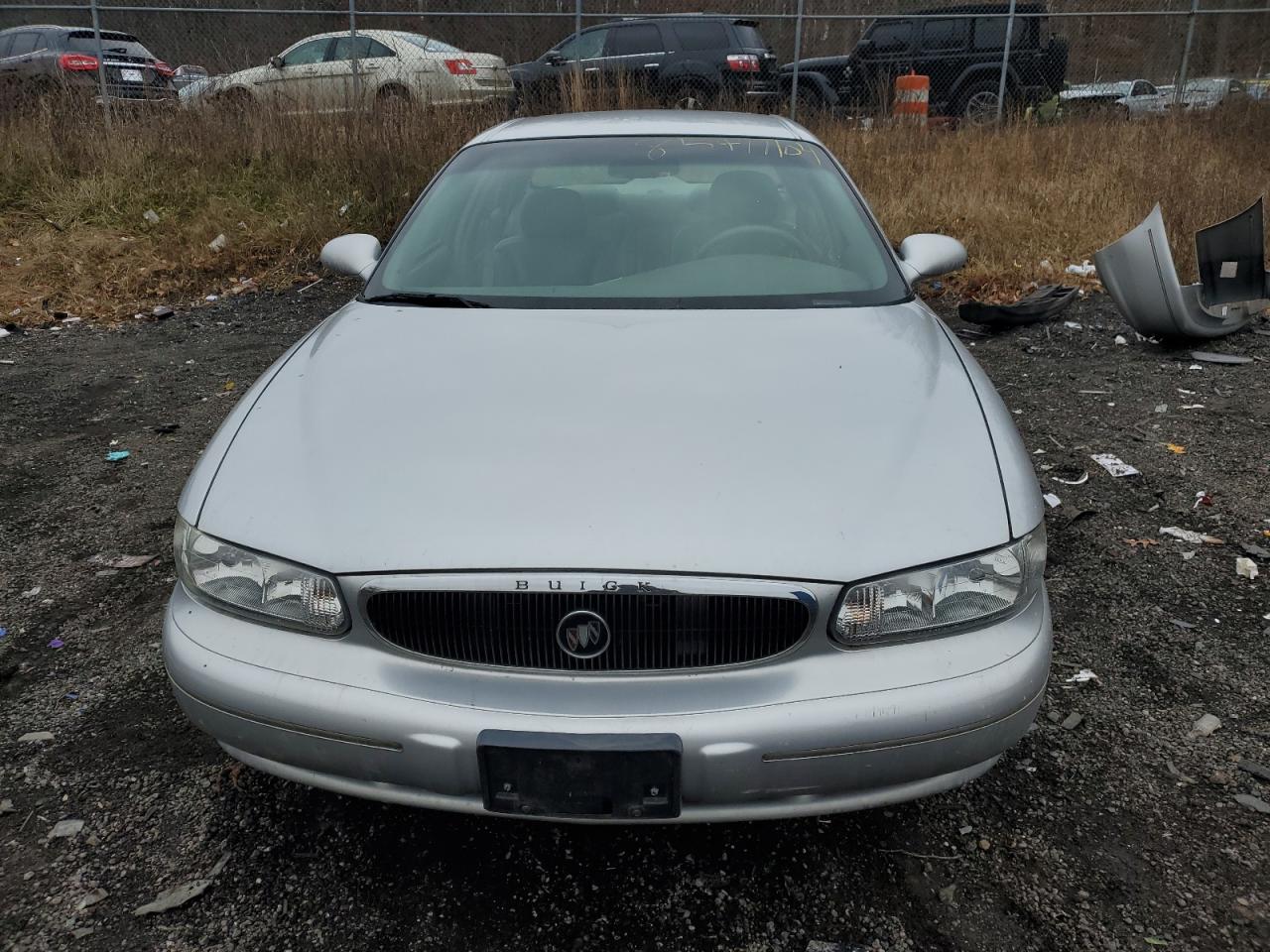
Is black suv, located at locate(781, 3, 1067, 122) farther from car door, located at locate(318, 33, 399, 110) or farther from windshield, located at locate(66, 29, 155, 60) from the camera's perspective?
windshield, located at locate(66, 29, 155, 60)

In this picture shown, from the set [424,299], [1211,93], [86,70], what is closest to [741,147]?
[424,299]

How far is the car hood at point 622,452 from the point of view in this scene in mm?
1623

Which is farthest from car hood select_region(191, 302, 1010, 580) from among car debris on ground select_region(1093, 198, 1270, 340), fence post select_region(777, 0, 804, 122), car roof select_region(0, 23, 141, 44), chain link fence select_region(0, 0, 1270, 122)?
car roof select_region(0, 23, 141, 44)

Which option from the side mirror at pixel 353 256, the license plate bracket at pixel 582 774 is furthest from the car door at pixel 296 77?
the license plate bracket at pixel 582 774

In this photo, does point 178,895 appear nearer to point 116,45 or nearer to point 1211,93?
point 116,45

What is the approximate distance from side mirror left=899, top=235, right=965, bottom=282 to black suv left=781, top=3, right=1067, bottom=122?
9.18 m

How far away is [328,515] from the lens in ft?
5.65

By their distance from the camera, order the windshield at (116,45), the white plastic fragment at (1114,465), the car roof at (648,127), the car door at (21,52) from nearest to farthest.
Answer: the car roof at (648,127), the white plastic fragment at (1114,465), the windshield at (116,45), the car door at (21,52)

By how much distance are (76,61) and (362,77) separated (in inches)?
136

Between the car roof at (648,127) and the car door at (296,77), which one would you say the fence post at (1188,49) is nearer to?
the car door at (296,77)

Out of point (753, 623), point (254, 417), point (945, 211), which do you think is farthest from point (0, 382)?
Result: point (945, 211)

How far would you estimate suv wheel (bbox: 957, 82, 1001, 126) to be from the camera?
11672 millimetres

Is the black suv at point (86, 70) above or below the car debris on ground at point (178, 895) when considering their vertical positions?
above

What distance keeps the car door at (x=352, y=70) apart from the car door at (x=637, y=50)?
2.51m
